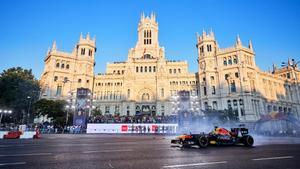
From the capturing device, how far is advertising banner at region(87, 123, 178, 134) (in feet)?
117

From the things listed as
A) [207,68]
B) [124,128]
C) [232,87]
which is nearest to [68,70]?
[124,128]

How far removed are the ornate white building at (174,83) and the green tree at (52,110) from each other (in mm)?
13026

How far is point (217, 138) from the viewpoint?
1230 centimetres

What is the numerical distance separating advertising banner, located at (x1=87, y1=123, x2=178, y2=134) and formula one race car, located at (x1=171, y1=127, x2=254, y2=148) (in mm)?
24192

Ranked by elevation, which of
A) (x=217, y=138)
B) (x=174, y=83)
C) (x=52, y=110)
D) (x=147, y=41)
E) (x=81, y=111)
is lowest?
(x=217, y=138)

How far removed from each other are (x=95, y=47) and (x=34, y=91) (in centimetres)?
3034

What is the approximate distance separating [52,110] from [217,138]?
4284 cm

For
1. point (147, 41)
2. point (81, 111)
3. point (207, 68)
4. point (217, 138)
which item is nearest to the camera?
point (217, 138)

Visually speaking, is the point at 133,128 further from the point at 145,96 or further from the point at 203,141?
the point at 145,96

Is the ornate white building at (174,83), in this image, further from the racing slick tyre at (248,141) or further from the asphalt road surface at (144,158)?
the asphalt road surface at (144,158)

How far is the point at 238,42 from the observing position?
6266 centimetres

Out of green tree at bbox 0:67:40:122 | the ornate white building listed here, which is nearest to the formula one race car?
green tree at bbox 0:67:40:122

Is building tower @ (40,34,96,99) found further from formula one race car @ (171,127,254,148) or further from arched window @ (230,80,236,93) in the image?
formula one race car @ (171,127,254,148)

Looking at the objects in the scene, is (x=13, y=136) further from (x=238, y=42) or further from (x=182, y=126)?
(x=238, y=42)
